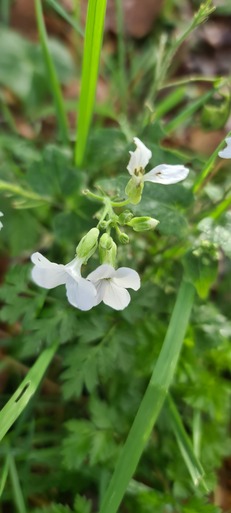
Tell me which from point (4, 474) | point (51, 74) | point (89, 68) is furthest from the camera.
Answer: point (51, 74)

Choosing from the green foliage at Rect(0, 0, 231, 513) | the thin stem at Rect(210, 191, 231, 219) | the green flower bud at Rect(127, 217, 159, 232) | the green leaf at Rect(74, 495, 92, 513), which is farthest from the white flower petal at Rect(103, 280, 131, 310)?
the green leaf at Rect(74, 495, 92, 513)

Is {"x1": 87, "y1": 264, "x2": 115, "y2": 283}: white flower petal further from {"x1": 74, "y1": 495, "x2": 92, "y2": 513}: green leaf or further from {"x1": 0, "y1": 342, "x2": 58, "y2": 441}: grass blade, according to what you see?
{"x1": 74, "y1": 495, "x2": 92, "y2": 513}: green leaf

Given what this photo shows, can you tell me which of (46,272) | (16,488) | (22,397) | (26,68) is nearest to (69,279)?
(46,272)

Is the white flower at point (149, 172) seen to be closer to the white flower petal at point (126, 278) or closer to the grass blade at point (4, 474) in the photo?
the white flower petal at point (126, 278)

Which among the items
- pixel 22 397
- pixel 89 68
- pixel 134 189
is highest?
pixel 89 68

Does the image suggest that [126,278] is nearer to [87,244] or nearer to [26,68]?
[87,244]

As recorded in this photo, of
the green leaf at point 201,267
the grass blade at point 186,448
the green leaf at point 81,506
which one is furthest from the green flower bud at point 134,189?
the green leaf at point 81,506
